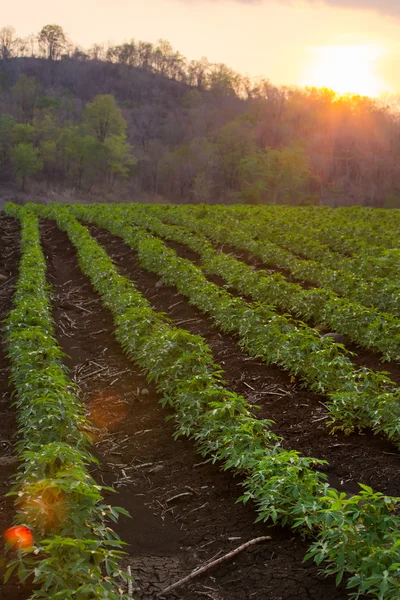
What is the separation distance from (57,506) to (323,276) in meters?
10.4

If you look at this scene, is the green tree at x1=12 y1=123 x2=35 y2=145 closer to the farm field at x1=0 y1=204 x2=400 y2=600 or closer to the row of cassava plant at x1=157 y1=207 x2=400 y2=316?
the row of cassava plant at x1=157 y1=207 x2=400 y2=316

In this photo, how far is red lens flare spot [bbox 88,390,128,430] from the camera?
23.3 ft

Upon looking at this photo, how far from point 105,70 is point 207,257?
12830 centimetres

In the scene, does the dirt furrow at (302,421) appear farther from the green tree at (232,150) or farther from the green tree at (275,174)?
the green tree at (232,150)

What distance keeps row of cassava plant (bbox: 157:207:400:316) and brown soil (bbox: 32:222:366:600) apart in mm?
3357

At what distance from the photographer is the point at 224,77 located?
391 feet

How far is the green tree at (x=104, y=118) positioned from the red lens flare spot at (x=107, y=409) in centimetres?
6471

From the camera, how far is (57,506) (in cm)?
383

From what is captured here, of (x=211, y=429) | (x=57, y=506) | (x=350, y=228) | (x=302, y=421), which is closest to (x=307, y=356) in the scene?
(x=302, y=421)

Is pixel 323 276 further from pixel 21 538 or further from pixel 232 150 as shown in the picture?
pixel 232 150

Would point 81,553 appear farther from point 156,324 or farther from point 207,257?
point 207,257

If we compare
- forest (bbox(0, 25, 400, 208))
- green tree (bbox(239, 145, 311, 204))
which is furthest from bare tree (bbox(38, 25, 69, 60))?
green tree (bbox(239, 145, 311, 204))

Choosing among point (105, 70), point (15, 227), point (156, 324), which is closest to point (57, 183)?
point (15, 227)

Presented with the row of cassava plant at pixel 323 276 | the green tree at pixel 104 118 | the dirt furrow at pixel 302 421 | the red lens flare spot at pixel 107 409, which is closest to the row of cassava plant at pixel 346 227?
the row of cassava plant at pixel 323 276
